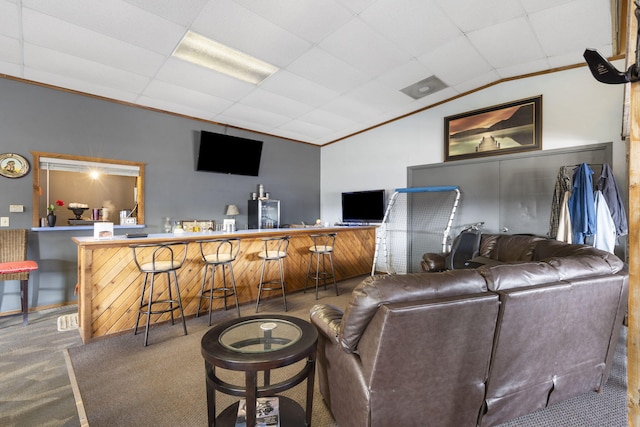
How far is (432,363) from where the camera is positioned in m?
1.47

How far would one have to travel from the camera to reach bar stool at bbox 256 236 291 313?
391 centimetres

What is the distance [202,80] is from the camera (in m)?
4.09

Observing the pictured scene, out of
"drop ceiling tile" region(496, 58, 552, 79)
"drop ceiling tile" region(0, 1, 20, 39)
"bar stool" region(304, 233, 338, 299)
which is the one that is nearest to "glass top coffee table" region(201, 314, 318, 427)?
"bar stool" region(304, 233, 338, 299)

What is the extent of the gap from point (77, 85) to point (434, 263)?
18.5 ft

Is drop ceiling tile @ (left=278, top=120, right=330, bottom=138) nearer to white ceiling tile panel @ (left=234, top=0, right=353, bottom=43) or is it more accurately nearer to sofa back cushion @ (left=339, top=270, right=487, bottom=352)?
white ceiling tile panel @ (left=234, top=0, right=353, bottom=43)

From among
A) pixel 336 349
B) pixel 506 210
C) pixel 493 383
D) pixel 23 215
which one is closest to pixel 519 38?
pixel 506 210

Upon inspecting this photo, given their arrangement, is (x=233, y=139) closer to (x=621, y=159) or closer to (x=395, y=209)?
(x=395, y=209)

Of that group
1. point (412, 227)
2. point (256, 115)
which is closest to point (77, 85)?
point (256, 115)

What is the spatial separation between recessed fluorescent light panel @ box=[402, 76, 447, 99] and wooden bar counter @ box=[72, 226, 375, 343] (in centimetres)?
261

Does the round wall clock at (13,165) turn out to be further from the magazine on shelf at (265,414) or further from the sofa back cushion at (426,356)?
the sofa back cushion at (426,356)

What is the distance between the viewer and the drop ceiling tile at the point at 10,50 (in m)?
3.08

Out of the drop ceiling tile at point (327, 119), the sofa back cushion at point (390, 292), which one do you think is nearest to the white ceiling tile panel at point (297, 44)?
the drop ceiling tile at point (327, 119)

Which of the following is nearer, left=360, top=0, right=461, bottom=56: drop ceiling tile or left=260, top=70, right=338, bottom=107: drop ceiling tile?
left=360, top=0, right=461, bottom=56: drop ceiling tile

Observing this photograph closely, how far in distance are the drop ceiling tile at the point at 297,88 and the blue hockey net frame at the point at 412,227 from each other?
85.8 inches
